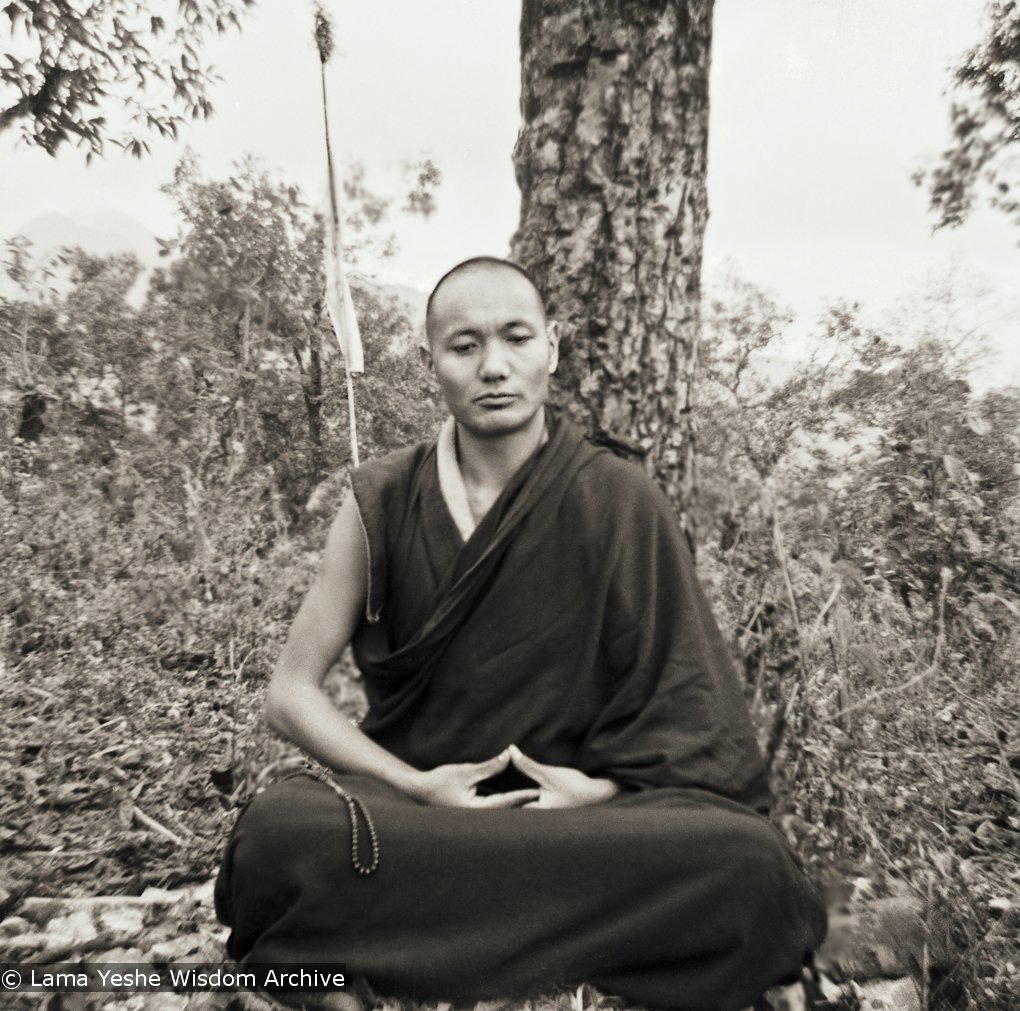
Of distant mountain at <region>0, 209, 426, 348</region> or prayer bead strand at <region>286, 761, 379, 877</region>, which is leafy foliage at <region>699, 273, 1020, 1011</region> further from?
distant mountain at <region>0, 209, 426, 348</region>

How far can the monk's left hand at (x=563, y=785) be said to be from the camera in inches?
88.6

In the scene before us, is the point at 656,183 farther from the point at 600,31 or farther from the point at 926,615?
the point at 926,615

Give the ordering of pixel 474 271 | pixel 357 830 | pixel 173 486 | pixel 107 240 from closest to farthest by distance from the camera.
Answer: pixel 357 830 < pixel 474 271 < pixel 173 486 < pixel 107 240

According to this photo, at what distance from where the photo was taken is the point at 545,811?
2.07m

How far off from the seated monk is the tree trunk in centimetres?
42

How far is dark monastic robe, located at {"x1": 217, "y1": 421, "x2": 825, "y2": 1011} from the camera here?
6.61ft

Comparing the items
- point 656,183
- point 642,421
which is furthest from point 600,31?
point 642,421

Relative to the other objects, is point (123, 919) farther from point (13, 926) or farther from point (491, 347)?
point (491, 347)

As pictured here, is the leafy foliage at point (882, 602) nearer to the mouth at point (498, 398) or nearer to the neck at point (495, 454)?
the neck at point (495, 454)

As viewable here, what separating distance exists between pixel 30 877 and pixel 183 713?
1.04 m

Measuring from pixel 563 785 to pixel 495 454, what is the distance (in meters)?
1.03

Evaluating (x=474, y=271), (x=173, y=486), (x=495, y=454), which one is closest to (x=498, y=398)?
(x=495, y=454)

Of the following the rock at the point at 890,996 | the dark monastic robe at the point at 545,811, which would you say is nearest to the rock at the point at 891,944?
the rock at the point at 890,996

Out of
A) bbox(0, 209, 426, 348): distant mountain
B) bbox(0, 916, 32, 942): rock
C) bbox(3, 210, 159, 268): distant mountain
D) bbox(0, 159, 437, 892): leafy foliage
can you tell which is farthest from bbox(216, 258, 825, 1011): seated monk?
bbox(3, 210, 159, 268): distant mountain
